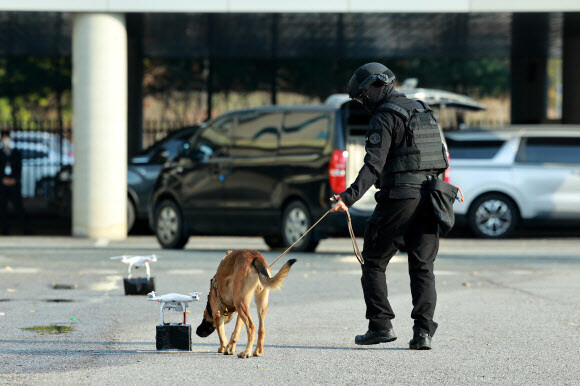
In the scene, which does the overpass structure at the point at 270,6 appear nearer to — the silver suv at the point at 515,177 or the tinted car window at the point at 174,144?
the silver suv at the point at 515,177

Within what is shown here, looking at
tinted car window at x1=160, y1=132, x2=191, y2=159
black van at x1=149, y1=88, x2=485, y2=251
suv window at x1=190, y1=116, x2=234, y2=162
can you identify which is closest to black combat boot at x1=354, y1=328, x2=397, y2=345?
black van at x1=149, y1=88, x2=485, y2=251

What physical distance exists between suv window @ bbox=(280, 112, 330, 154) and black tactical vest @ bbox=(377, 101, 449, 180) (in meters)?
6.71

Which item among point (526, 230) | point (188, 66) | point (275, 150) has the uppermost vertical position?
point (188, 66)

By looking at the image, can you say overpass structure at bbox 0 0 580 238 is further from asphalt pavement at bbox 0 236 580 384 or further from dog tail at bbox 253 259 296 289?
dog tail at bbox 253 259 296 289

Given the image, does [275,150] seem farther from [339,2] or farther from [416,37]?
[416,37]

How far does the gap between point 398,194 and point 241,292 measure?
1.24 metres

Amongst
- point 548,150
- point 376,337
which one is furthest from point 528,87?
point 376,337

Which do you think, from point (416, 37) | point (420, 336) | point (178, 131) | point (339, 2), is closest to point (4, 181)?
point (178, 131)

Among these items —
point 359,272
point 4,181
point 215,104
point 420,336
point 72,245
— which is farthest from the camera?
point 215,104

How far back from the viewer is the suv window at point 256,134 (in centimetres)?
1466

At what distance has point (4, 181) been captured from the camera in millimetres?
19859

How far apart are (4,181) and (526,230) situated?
Result: 916 cm

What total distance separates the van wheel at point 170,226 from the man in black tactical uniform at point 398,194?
27.1 ft

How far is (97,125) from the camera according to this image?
17438 millimetres
